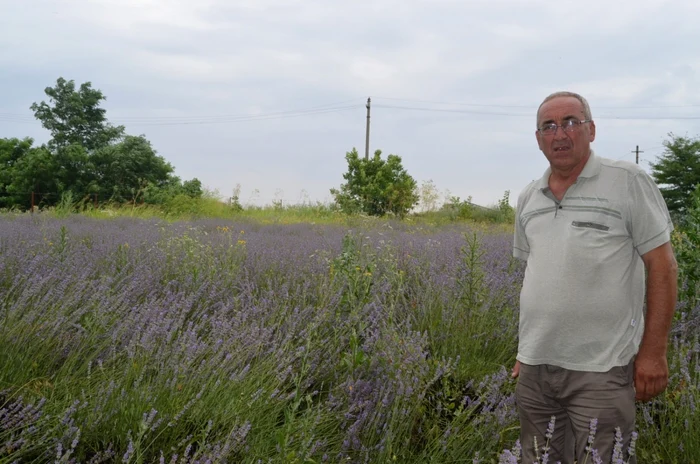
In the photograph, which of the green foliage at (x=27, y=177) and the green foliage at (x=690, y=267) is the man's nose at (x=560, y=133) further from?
the green foliage at (x=27, y=177)

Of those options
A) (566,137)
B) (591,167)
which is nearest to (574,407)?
(591,167)

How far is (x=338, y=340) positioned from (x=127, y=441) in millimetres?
1520

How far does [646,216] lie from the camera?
7.23ft

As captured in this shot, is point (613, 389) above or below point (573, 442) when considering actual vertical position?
above

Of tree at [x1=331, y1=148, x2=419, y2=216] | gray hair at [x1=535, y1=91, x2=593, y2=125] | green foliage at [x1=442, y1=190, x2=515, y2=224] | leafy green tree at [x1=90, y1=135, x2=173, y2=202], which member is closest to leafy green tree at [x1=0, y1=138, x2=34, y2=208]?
leafy green tree at [x1=90, y1=135, x2=173, y2=202]

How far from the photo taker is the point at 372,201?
27.2m

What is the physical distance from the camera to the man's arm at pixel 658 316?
2.19 meters

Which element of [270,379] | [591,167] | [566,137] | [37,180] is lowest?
[270,379]

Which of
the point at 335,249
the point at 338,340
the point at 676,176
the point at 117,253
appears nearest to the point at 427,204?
the point at 676,176

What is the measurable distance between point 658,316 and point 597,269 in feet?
0.89

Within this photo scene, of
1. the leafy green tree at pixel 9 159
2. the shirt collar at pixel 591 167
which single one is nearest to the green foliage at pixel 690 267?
the shirt collar at pixel 591 167

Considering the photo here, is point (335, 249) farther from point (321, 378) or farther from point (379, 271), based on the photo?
point (321, 378)

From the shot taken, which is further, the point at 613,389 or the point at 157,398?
the point at 157,398

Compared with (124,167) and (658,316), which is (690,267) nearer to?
(658,316)
